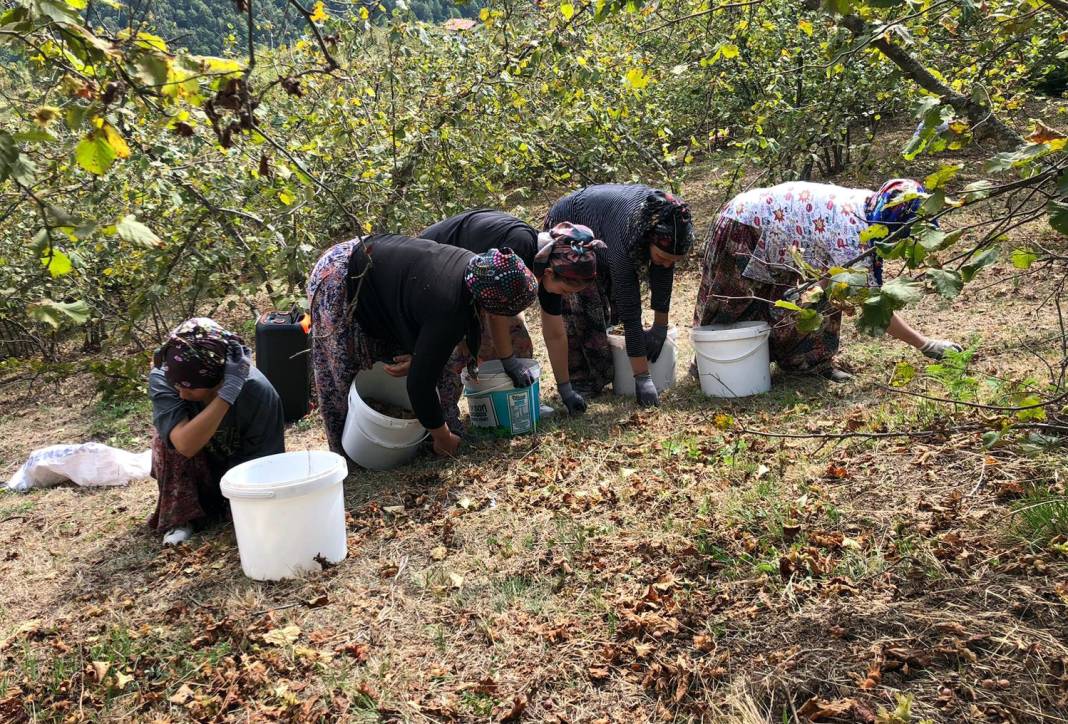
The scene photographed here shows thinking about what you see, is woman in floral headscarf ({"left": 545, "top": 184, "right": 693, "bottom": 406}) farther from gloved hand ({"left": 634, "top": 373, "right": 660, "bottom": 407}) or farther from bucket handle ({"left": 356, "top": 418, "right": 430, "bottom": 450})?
bucket handle ({"left": 356, "top": 418, "right": 430, "bottom": 450})

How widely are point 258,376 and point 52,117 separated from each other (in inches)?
98.8

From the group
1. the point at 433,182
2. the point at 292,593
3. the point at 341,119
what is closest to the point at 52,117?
the point at 292,593

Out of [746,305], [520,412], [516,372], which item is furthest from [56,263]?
[746,305]

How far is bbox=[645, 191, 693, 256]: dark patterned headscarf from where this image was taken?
193 inches

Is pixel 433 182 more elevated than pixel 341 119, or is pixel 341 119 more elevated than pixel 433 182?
pixel 341 119

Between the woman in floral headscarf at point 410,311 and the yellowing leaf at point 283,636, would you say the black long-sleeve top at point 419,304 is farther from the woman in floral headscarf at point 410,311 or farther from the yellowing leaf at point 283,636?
the yellowing leaf at point 283,636

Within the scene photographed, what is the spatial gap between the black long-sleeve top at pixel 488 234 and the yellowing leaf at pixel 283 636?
7.40 ft

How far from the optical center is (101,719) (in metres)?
2.75

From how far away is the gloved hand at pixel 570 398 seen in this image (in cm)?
541

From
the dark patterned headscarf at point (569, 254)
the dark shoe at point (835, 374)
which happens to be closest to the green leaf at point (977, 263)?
the dark patterned headscarf at point (569, 254)

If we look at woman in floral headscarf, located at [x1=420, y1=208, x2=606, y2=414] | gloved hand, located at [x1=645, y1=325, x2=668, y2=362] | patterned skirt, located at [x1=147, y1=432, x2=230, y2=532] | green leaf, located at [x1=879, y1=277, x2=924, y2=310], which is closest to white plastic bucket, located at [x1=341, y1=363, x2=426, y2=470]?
woman in floral headscarf, located at [x1=420, y1=208, x2=606, y2=414]

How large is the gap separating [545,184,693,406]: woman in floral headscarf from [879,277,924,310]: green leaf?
308 centimetres

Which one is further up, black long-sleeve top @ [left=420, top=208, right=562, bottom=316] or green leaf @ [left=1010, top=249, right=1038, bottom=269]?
green leaf @ [left=1010, top=249, right=1038, bottom=269]

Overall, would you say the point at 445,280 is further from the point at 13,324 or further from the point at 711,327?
the point at 13,324
